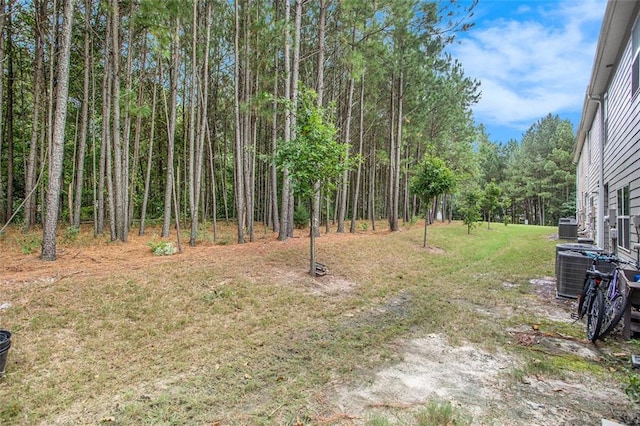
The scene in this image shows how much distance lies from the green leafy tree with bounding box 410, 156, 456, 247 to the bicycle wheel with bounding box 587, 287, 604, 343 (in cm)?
730

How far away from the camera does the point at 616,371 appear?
10.3ft

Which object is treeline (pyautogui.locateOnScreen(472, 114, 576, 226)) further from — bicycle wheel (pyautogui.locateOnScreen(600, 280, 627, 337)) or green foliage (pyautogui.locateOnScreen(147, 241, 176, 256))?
green foliage (pyautogui.locateOnScreen(147, 241, 176, 256))

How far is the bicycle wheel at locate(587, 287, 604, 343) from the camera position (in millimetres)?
3784

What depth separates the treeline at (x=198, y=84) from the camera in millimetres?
8188

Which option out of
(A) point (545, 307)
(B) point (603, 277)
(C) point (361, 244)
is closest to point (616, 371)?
(B) point (603, 277)

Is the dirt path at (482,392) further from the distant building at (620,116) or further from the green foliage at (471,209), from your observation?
the green foliage at (471,209)

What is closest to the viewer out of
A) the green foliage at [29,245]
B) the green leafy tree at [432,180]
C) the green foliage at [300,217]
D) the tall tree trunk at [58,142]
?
the tall tree trunk at [58,142]

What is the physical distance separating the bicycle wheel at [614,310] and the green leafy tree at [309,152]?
436cm

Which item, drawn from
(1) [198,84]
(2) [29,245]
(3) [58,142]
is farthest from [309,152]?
(2) [29,245]

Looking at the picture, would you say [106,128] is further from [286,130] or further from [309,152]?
[309,152]

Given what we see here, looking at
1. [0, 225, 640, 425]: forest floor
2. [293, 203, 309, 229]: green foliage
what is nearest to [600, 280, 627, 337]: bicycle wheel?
[0, 225, 640, 425]: forest floor

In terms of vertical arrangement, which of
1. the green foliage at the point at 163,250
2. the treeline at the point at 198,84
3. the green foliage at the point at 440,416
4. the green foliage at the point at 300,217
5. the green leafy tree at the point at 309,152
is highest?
the treeline at the point at 198,84

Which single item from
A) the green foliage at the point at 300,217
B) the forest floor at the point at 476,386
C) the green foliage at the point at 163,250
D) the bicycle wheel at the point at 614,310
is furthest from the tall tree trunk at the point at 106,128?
the bicycle wheel at the point at 614,310

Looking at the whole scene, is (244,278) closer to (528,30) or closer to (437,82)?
(528,30)
